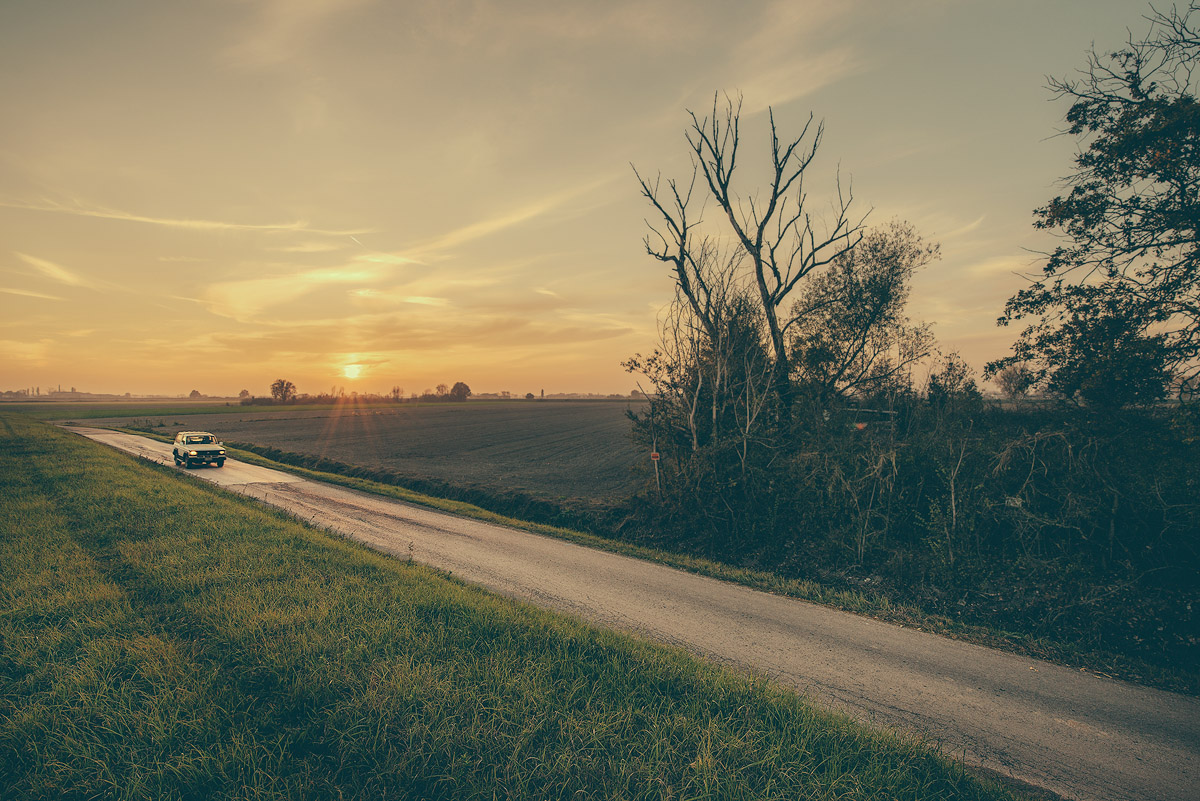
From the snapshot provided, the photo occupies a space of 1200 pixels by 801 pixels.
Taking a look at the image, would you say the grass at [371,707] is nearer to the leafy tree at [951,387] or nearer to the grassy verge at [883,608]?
the grassy verge at [883,608]

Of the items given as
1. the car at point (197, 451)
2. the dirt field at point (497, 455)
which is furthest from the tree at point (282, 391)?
the car at point (197, 451)

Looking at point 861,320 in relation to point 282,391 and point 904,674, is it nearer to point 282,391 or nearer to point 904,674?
point 904,674

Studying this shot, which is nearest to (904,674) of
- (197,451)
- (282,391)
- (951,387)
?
(951,387)

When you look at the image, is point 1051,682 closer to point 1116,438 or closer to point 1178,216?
point 1116,438

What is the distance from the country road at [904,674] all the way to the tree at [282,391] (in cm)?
13305

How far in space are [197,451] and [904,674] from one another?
29881mm

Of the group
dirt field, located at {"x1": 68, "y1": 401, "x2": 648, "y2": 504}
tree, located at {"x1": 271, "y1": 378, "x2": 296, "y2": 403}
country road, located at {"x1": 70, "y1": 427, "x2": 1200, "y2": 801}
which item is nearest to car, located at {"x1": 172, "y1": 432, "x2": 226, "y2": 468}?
dirt field, located at {"x1": 68, "y1": 401, "x2": 648, "y2": 504}

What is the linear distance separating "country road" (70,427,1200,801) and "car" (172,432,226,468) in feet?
60.5

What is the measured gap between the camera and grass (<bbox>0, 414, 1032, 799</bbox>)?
356 centimetres

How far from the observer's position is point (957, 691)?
615cm

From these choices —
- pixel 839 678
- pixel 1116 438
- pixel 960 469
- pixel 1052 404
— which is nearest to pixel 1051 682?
pixel 839 678

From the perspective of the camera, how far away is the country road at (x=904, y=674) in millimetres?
4898

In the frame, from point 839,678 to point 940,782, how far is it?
2.24m

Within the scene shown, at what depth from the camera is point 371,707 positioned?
4.16 meters
